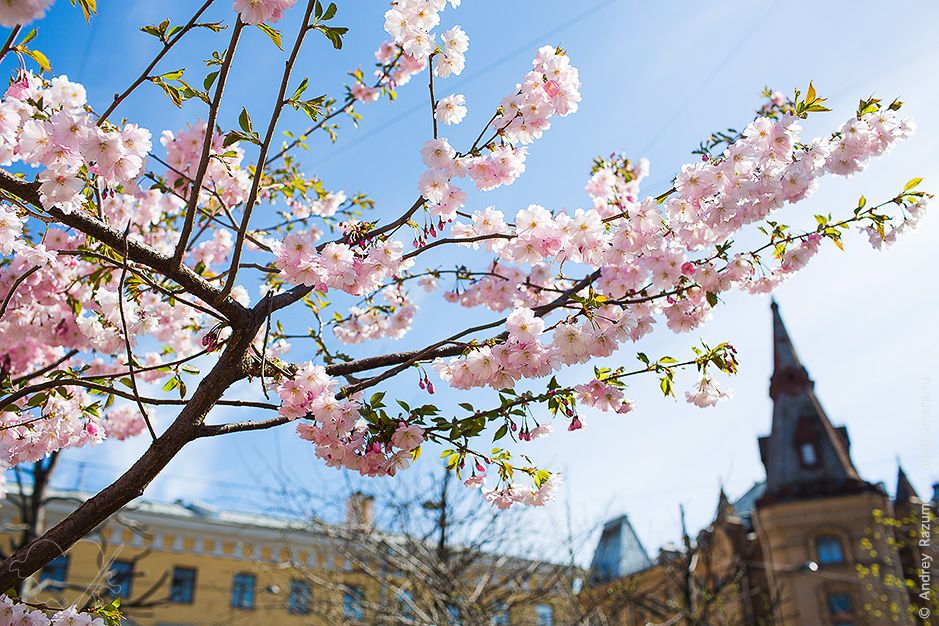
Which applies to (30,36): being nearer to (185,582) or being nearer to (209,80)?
(209,80)

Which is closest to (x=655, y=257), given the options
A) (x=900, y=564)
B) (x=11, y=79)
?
(x=11, y=79)

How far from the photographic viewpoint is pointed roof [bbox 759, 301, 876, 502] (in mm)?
23875

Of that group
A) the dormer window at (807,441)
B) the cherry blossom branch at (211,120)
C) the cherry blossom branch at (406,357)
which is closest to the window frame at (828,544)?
the dormer window at (807,441)

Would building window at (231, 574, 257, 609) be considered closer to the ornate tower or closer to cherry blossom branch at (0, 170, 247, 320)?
the ornate tower

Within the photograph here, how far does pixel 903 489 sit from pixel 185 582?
946 inches

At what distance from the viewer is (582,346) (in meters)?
2.72

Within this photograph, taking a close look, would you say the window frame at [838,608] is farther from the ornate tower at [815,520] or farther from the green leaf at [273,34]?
the green leaf at [273,34]

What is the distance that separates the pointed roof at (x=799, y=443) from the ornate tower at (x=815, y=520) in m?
0.03

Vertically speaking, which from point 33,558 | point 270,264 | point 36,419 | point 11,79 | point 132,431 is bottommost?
point 33,558

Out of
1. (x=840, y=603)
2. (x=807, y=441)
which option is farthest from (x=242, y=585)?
(x=807, y=441)

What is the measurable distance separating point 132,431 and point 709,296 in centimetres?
384

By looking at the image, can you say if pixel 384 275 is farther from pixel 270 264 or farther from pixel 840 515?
pixel 840 515

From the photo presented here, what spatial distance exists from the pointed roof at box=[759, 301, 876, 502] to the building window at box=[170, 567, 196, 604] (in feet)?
58.9

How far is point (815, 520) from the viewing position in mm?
23141
